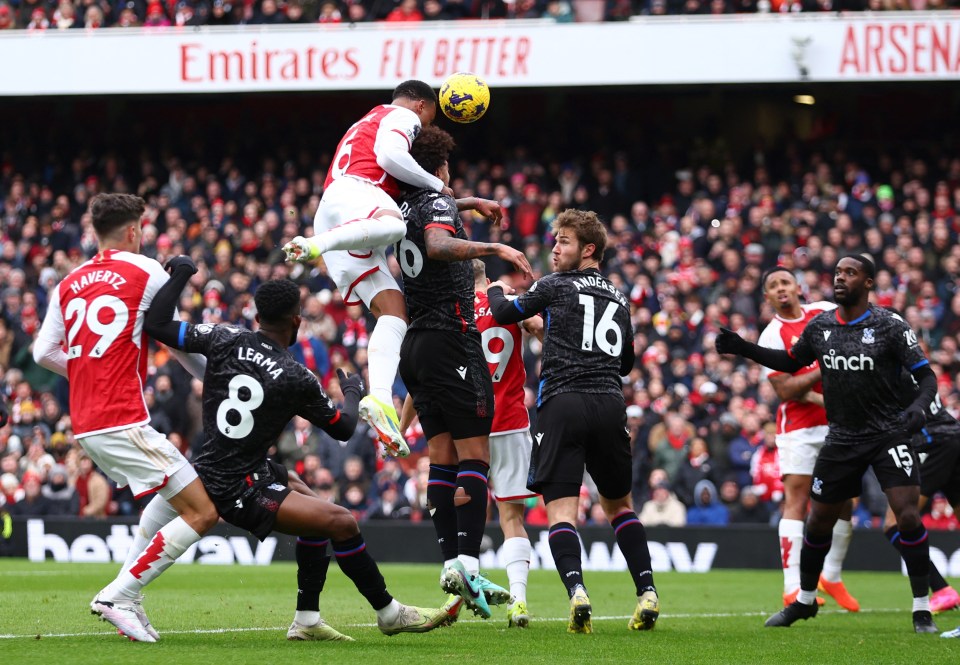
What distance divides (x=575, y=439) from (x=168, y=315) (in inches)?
98.4

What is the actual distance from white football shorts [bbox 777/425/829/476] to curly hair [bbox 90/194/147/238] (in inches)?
232

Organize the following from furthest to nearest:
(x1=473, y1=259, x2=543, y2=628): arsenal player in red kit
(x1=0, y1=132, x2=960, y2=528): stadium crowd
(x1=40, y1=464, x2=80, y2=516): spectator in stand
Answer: (x1=40, y1=464, x2=80, y2=516): spectator in stand
(x1=0, y1=132, x2=960, y2=528): stadium crowd
(x1=473, y1=259, x2=543, y2=628): arsenal player in red kit

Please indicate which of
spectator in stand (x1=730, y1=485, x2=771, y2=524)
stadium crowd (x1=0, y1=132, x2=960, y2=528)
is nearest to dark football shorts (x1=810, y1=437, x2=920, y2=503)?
spectator in stand (x1=730, y1=485, x2=771, y2=524)

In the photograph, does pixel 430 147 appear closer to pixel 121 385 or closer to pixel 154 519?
pixel 121 385

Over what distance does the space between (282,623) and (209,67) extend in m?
17.8

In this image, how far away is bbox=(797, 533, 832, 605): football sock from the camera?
893cm

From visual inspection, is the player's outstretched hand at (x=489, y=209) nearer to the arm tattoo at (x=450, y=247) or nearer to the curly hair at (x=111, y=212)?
the arm tattoo at (x=450, y=247)

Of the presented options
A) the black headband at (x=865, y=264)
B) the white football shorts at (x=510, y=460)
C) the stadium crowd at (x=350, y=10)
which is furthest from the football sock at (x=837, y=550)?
the stadium crowd at (x=350, y=10)

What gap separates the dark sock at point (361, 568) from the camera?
7.39 m

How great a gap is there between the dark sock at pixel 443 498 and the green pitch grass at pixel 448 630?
25.2 inches

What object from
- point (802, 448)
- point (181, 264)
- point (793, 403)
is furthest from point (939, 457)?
point (181, 264)

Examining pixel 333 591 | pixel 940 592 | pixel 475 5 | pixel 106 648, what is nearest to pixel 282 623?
pixel 106 648

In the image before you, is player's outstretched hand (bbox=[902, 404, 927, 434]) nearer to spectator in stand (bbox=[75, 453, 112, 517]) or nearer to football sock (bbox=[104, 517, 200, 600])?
football sock (bbox=[104, 517, 200, 600])

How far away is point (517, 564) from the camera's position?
8.83 metres
